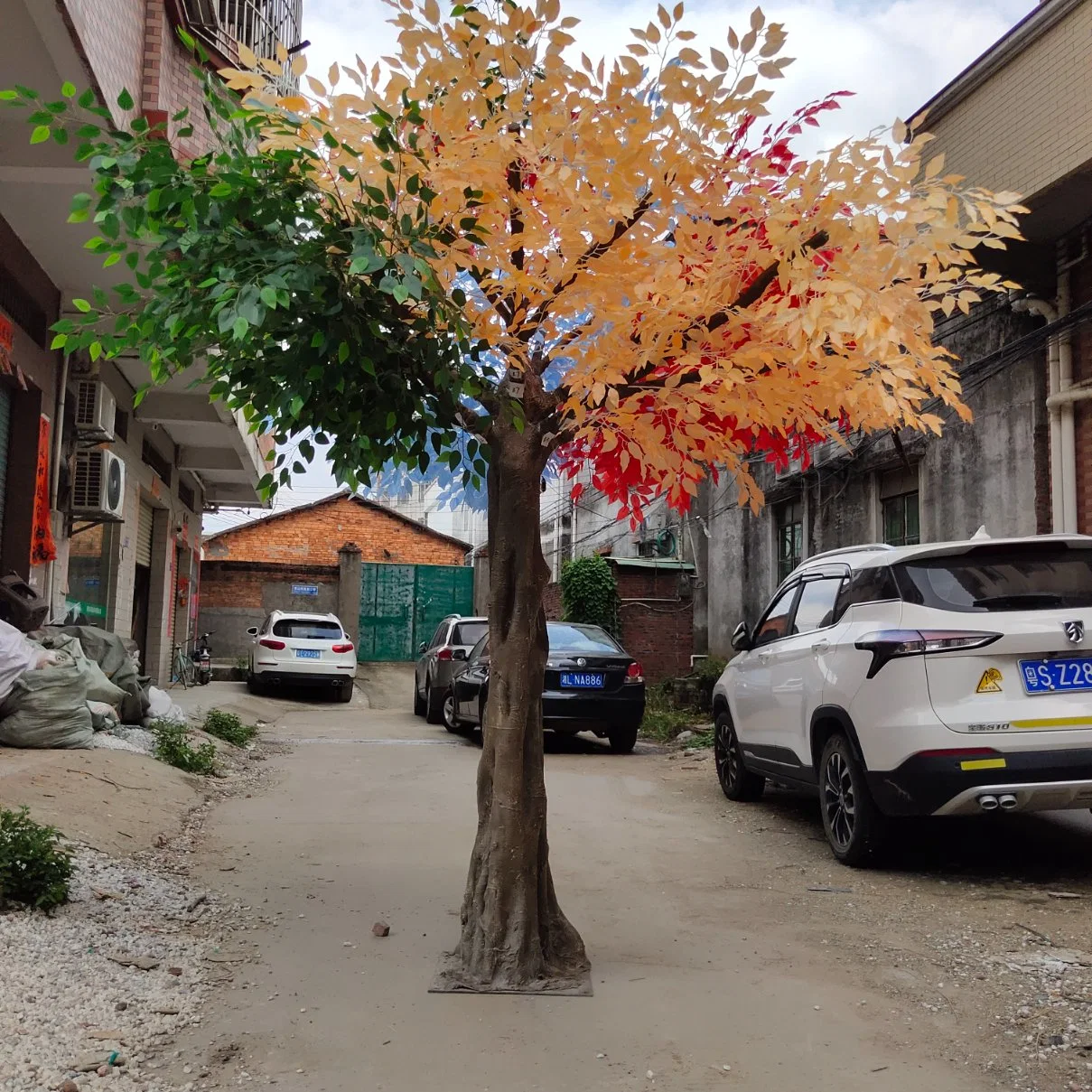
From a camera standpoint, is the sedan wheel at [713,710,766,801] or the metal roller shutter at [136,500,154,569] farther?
the metal roller shutter at [136,500,154,569]

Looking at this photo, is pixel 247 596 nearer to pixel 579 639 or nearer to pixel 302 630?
pixel 302 630

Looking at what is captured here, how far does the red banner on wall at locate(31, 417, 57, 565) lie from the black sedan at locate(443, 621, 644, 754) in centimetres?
447

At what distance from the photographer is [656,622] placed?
19.0 metres

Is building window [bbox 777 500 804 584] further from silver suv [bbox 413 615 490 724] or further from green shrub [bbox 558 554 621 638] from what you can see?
silver suv [bbox 413 615 490 724]

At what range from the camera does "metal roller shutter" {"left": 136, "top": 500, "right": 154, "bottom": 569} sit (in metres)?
16.2

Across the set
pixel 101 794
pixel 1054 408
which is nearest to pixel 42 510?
pixel 101 794

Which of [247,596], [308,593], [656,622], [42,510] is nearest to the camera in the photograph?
[42,510]

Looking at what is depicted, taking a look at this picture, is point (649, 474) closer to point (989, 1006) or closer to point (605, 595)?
point (989, 1006)

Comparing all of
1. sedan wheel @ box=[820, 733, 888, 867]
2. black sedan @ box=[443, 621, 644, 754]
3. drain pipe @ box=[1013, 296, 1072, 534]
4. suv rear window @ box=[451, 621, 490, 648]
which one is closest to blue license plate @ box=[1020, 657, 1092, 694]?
sedan wheel @ box=[820, 733, 888, 867]

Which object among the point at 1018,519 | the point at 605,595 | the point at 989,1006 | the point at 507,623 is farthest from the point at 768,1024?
the point at 605,595

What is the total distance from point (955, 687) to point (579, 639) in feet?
22.4

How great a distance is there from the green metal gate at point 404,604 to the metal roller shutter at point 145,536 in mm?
10471

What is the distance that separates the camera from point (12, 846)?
13.5 feet

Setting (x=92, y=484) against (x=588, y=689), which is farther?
(x=588, y=689)
